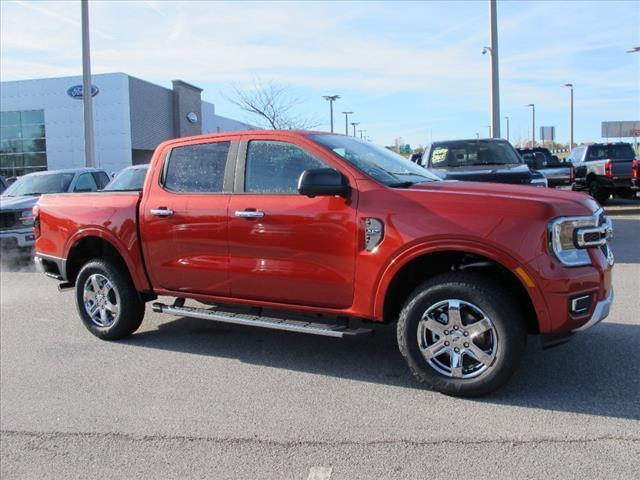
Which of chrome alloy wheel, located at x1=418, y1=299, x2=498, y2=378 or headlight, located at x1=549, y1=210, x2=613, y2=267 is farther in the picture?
chrome alloy wheel, located at x1=418, y1=299, x2=498, y2=378

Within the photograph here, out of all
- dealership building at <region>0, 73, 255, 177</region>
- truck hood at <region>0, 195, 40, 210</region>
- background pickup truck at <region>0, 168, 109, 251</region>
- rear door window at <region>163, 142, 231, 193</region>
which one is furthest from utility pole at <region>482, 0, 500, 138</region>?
dealership building at <region>0, 73, 255, 177</region>

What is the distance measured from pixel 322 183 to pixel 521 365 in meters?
2.18

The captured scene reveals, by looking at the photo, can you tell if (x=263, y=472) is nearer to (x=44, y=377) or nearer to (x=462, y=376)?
(x=462, y=376)

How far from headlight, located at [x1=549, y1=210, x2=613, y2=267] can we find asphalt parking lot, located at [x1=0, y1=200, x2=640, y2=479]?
3.24ft

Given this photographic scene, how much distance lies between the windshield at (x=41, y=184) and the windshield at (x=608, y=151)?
15907 millimetres

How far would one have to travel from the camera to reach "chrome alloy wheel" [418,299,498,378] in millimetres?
4068

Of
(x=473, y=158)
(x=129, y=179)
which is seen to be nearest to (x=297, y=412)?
(x=129, y=179)

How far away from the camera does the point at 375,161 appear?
16.2 ft

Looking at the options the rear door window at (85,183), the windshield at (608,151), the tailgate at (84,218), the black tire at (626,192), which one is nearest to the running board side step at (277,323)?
the tailgate at (84,218)

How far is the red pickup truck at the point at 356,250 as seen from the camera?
3932mm

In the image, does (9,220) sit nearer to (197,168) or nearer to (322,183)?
(197,168)

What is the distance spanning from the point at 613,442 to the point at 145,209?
13.7 ft

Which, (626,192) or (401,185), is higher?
(401,185)

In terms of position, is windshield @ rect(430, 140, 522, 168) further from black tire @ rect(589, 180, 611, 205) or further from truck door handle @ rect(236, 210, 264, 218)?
black tire @ rect(589, 180, 611, 205)
